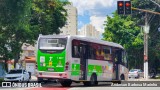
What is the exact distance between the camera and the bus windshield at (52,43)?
83.8ft

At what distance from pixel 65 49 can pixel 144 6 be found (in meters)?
36.9

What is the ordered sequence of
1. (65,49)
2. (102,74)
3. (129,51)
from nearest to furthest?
(65,49) < (102,74) < (129,51)

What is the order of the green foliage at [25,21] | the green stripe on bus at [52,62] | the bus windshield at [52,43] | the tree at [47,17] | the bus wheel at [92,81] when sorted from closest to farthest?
the green stripe on bus at [52,62] → the bus windshield at [52,43] → the bus wheel at [92,81] → the green foliage at [25,21] → the tree at [47,17]

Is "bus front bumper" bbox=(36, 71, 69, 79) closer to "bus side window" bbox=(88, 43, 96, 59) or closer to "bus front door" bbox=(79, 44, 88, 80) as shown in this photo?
"bus front door" bbox=(79, 44, 88, 80)

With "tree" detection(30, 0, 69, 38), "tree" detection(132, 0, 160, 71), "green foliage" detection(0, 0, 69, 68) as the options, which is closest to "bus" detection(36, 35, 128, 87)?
"green foliage" detection(0, 0, 69, 68)

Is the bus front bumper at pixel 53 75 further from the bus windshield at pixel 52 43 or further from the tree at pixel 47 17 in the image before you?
the tree at pixel 47 17

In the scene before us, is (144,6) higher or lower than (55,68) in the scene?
higher

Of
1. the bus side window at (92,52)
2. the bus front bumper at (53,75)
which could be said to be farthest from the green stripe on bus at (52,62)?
the bus side window at (92,52)

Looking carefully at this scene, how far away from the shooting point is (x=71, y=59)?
2542 cm

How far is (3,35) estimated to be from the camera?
4041cm

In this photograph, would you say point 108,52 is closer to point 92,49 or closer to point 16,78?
point 92,49

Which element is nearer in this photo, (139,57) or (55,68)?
(55,68)

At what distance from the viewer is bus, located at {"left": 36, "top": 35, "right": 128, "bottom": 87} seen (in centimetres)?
2530

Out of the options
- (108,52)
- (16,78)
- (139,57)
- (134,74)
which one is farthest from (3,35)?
(139,57)
